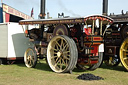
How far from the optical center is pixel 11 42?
12.4 metres

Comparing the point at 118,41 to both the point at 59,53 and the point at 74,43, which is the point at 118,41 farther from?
the point at 59,53

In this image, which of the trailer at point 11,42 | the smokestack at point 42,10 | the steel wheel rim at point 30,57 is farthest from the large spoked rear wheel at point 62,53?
the smokestack at point 42,10

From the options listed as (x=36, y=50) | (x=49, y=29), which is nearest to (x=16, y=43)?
(x=36, y=50)

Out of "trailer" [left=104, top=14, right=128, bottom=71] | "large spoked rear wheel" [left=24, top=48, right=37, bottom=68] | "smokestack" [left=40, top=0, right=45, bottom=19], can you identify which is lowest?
"large spoked rear wheel" [left=24, top=48, right=37, bottom=68]

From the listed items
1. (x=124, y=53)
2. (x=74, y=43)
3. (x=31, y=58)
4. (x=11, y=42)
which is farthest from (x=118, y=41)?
(x=11, y=42)

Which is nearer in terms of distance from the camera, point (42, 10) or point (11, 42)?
point (11, 42)

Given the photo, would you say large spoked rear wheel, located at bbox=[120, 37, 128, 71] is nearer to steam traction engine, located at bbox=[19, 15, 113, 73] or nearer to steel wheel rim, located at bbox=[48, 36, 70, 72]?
steam traction engine, located at bbox=[19, 15, 113, 73]

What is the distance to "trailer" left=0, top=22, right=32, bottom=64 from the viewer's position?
12.3m

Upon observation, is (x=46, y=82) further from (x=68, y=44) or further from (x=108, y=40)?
(x=108, y=40)

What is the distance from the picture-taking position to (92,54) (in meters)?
9.69

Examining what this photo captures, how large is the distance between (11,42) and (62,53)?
156 inches

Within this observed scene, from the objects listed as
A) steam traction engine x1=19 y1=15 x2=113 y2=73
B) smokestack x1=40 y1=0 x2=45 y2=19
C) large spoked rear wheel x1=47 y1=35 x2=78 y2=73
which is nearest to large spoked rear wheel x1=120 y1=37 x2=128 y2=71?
steam traction engine x1=19 y1=15 x2=113 y2=73

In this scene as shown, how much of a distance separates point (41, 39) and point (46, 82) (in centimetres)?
430

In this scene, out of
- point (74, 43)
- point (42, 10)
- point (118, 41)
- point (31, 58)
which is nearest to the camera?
point (74, 43)
